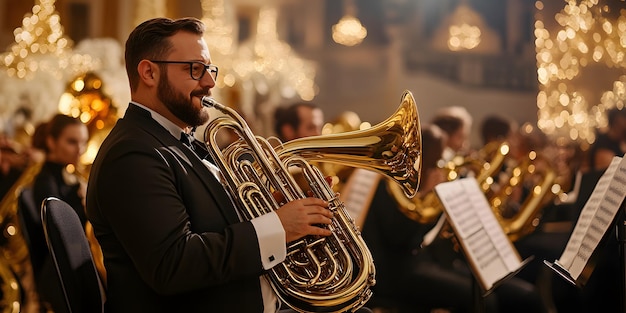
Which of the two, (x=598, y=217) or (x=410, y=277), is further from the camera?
(x=410, y=277)

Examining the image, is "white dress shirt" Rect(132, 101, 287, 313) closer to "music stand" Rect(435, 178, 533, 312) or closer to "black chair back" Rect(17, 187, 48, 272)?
"music stand" Rect(435, 178, 533, 312)

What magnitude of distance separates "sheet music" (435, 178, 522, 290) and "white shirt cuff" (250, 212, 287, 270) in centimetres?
87

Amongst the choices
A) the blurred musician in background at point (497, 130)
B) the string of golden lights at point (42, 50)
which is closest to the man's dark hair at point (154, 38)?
the blurred musician in background at point (497, 130)

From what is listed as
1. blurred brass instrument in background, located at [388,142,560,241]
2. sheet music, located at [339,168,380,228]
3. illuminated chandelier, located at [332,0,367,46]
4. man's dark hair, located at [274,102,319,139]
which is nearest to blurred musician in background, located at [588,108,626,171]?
blurred brass instrument in background, located at [388,142,560,241]

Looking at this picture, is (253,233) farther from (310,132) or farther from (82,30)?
(82,30)

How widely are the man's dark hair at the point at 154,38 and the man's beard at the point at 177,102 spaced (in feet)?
0.24

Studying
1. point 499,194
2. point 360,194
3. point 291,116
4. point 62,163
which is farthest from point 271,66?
point 360,194

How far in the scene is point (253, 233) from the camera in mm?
2051

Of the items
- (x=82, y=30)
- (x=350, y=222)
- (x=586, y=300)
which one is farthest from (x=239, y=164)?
(x=82, y=30)

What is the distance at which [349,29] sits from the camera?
10477mm

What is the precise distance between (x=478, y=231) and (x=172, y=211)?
132cm

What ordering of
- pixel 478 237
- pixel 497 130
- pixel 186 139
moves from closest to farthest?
pixel 186 139 < pixel 478 237 < pixel 497 130

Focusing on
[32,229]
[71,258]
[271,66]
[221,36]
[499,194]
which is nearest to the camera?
[71,258]

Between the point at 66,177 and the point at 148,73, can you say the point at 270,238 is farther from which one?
the point at 66,177
